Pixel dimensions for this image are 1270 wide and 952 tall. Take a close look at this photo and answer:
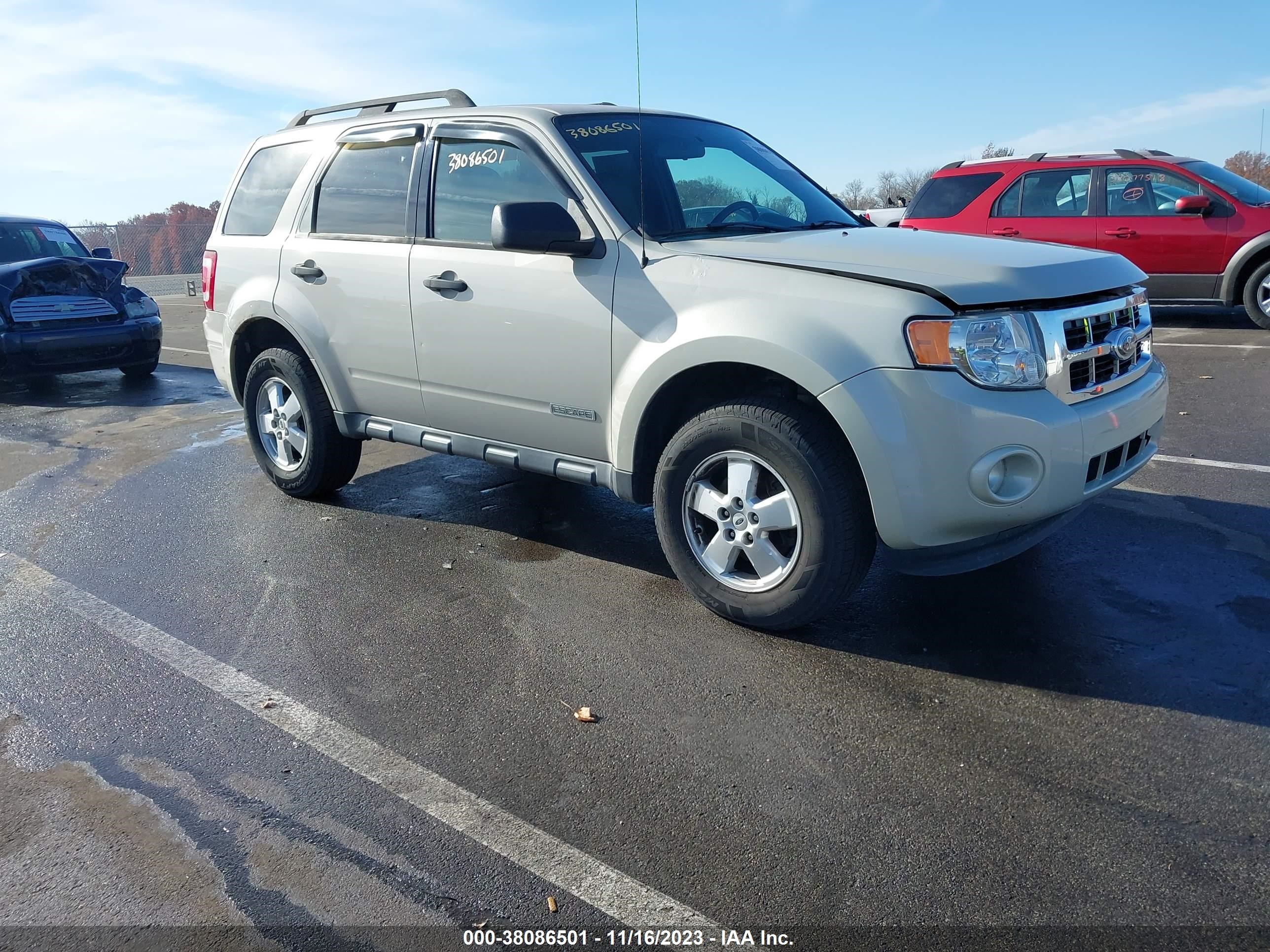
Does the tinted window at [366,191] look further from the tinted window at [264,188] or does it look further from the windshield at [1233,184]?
the windshield at [1233,184]

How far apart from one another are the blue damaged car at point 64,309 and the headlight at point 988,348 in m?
9.16

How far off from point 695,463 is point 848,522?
25.2 inches

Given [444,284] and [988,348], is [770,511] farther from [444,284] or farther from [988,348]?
[444,284]

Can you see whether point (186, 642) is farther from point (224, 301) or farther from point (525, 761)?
point (224, 301)

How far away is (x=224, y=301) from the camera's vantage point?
18.6 ft

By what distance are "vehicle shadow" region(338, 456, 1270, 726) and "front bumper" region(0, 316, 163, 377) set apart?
605 cm

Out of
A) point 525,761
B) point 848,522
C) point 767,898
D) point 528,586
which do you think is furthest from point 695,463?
point 767,898

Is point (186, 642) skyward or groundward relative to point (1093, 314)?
groundward

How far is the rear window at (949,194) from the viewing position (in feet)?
37.7

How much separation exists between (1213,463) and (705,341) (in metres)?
3.76

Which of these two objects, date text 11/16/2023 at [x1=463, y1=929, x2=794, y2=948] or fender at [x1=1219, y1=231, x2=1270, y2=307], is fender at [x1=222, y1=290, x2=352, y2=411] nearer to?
date text 11/16/2023 at [x1=463, y1=929, x2=794, y2=948]

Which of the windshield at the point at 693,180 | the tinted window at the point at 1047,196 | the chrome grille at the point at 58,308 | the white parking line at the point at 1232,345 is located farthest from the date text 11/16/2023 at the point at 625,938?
the tinted window at the point at 1047,196

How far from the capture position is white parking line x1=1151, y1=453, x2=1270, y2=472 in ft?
18.3

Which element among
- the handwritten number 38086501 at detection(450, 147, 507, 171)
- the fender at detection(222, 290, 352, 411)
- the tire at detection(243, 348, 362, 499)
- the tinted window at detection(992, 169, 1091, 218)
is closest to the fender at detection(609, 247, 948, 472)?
the handwritten number 38086501 at detection(450, 147, 507, 171)
